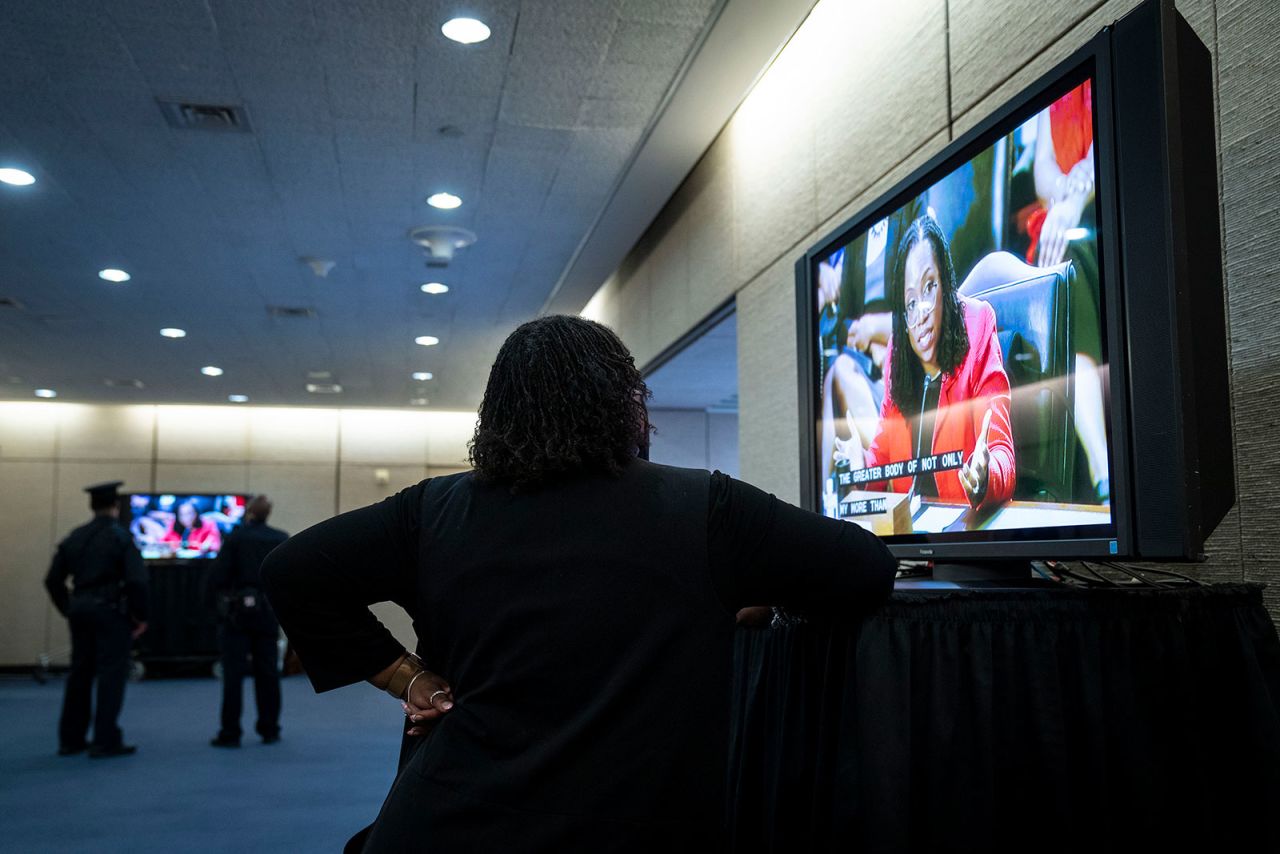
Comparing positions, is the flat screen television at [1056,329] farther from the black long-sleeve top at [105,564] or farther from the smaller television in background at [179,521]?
the smaller television in background at [179,521]

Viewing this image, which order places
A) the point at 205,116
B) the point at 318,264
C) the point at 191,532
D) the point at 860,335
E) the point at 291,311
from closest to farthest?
1. the point at 860,335
2. the point at 205,116
3. the point at 318,264
4. the point at 291,311
5. the point at 191,532

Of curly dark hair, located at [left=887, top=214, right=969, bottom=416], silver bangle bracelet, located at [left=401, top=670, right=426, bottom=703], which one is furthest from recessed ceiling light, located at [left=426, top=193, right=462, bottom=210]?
silver bangle bracelet, located at [left=401, top=670, right=426, bottom=703]

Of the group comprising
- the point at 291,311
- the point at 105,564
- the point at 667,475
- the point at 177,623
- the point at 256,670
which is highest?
the point at 291,311

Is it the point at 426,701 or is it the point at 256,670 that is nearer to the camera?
the point at 426,701

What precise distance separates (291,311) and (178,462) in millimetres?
5546

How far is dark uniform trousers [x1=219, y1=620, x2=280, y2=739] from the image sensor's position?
6.23 m

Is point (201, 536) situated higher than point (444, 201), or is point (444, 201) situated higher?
point (444, 201)

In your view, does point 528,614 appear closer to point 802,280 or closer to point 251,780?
point 802,280

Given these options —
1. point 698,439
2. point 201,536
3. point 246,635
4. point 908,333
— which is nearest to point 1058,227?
point 908,333

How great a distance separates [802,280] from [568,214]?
9.99 ft

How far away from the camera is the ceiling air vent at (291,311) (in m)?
7.41

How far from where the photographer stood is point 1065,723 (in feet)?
4.33

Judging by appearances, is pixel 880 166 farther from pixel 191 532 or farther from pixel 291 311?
pixel 191 532

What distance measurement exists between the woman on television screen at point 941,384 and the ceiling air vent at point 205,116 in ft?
10.4
